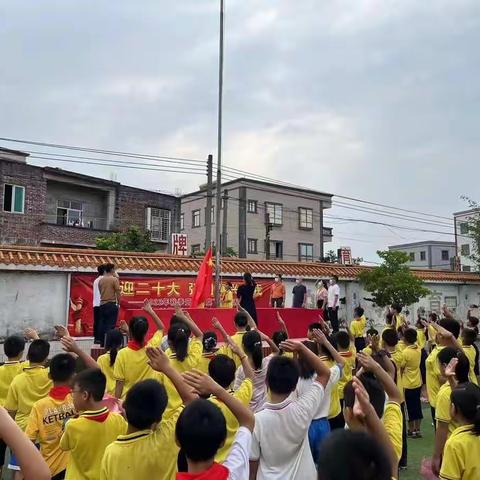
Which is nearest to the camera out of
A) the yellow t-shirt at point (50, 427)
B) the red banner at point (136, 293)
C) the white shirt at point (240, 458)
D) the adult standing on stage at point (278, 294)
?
the white shirt at point (240, 458)

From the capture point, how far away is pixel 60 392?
14.1 feet

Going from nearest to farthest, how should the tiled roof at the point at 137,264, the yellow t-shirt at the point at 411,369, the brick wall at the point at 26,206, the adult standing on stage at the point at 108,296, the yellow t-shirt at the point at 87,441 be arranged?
the yellow t-shirt at the point at 87,441 < the yellow t-shirt at the point at 411,369 < the adult standing on stage at the point at 108,296 < the tiled roof at the point at 137,264 < the brick wall at the point at 26,206

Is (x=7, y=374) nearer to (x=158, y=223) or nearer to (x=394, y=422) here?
(x=394, y=422)

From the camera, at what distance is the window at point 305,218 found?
41.9 m

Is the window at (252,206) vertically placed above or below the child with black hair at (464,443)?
above

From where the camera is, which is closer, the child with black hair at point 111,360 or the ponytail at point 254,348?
the ponytail at point 254,348

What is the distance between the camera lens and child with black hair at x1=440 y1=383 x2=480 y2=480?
3025mm

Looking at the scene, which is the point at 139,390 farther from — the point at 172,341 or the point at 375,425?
the point at 172,341

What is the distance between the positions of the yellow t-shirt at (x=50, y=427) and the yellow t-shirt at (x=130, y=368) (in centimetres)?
105

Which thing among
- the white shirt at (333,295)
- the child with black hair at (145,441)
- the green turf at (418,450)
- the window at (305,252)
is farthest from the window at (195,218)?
the child with black hair at (145,441)

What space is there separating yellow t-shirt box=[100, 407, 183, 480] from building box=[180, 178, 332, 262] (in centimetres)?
3400

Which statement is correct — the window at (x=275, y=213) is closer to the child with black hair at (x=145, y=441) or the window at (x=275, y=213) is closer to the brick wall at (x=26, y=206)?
the brick wall at (x=26, y=206)

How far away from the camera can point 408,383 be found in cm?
798

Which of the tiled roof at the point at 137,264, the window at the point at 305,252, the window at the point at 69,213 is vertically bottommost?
the tiled roof at the point at 137,264
